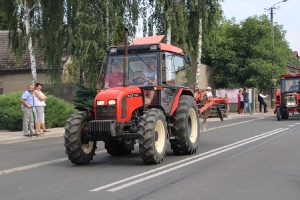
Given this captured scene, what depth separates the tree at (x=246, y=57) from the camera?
40.3m

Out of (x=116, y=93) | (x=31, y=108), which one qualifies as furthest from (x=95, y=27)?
(x=116, y=93)

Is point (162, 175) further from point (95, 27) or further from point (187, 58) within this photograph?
point (95, 27)

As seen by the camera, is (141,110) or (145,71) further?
(145,71)

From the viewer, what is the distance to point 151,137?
32.4 ft

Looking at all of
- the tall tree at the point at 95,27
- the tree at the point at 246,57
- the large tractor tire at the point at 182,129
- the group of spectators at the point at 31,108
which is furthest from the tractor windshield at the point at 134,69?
the tree at the point at 246,57

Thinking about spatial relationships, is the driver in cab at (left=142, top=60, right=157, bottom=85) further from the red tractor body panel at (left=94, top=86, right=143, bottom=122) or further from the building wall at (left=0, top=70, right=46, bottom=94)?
the building wall at (left=0, top=70, right=46, bottom=94)

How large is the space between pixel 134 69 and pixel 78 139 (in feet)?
7.09

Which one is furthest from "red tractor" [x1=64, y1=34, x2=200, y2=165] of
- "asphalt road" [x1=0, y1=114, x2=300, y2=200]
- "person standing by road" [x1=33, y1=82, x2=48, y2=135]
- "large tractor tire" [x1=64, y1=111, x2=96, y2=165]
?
"person standing by road" [x1=33, y1=82, x2=48, y2=135]

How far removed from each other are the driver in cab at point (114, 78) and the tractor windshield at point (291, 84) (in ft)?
62.5

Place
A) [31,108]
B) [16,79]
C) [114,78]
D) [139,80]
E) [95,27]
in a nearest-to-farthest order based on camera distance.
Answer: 1. [139,80]
2. [114,78]
3. [31,108]
4. [95,27]
5. [16,79]

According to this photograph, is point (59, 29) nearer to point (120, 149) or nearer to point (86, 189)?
point (120, 149)

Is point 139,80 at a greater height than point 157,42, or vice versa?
point 157,42

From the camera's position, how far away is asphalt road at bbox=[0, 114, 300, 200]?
757 centimetres

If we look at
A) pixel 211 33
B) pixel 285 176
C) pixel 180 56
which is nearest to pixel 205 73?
pixel 211 33
